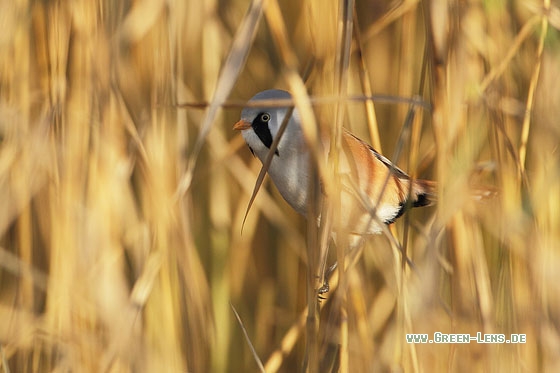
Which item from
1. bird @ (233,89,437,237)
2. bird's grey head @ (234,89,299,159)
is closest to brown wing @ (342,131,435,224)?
bird @ (233,89,437,237)

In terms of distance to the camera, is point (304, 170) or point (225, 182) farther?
point (225, 182)

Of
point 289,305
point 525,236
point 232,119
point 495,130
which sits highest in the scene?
point 232,119

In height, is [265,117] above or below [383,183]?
above

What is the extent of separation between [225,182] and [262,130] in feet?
0.63

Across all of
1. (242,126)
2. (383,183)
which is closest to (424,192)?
(383,183)

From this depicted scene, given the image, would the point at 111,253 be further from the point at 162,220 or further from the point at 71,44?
the point at 71,44

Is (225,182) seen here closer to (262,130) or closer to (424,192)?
(262,130)

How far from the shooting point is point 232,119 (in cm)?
122

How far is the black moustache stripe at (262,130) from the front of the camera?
42.1 inches

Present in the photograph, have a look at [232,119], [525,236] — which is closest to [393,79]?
[232,119]

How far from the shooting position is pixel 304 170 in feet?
3.33

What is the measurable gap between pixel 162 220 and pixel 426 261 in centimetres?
40

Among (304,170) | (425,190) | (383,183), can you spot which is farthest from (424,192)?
(304,170)

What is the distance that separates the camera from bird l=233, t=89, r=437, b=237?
0.98 metres
